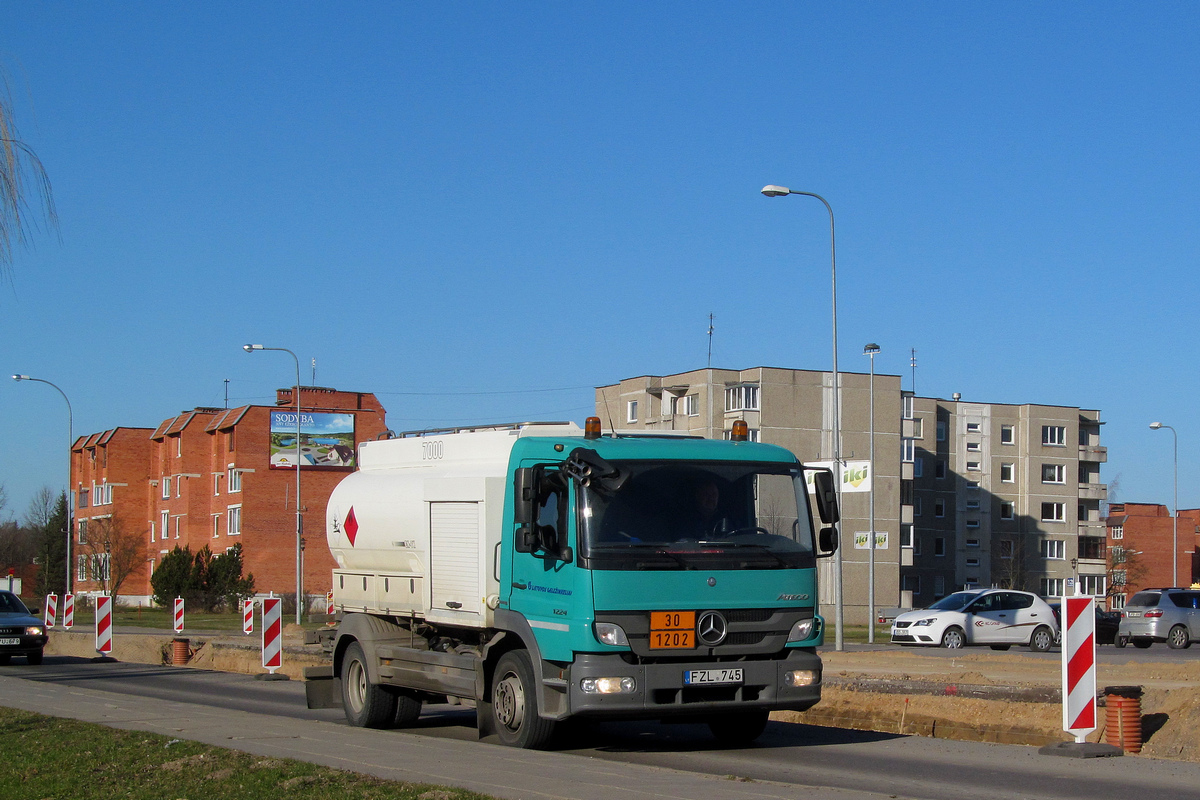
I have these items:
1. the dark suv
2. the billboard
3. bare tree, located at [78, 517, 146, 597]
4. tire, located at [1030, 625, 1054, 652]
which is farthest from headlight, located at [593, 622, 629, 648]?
bare tree, located at [78, 517, 146, 597]

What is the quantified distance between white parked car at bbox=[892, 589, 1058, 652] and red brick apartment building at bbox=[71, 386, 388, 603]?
169 ft

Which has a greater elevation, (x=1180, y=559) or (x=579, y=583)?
(x=579, y=583)

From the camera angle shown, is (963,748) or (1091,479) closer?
(963,748)

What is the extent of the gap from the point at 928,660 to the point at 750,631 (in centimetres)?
1603

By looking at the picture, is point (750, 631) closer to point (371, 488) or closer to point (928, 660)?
point (371, 488)

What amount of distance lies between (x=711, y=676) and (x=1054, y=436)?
92716 millimetres

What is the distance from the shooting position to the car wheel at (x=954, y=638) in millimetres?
33250

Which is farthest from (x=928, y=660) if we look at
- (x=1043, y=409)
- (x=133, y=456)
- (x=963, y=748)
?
(x=133, y=456)

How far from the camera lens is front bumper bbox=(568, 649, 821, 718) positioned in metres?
10.7

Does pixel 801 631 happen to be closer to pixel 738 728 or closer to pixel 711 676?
pixel 711 676

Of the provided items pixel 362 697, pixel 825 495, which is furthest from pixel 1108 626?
pixel 825 495

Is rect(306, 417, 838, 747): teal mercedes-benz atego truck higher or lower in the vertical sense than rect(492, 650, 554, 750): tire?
higher

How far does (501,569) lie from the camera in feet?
39.4

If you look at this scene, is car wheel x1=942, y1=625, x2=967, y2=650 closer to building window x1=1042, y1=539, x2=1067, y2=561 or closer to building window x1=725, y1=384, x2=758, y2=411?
building window x1=725, y1=384, x2=758, y2=411
